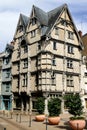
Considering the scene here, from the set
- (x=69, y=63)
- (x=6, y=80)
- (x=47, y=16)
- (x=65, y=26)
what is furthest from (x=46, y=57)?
(x=6, y=80)

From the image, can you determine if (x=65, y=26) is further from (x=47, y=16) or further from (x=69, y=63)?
(x=69, y=63)

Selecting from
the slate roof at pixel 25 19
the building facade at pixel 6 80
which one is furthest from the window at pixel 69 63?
the building facade at pixel 6 80

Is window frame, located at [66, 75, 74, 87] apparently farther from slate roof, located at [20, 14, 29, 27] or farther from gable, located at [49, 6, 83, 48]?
slate roof, located at [20, 14, 29, 27]

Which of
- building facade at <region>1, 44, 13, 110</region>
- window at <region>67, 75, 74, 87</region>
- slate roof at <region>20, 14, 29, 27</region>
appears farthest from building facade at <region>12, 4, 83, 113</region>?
building facade at <region>1, 44, 13, 110</region>

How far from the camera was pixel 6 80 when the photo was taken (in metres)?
58.3

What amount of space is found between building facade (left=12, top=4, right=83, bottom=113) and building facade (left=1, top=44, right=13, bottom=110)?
306cm

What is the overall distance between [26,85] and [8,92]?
8088mm

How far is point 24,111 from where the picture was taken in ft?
165

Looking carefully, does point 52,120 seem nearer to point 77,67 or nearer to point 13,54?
point 77,67

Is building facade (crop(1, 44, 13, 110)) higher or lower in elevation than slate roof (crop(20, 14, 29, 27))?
lower

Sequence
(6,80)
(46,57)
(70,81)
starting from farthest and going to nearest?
1. (6,80)
2. (70,81)
3. (46,57)

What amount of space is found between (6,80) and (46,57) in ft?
51.5

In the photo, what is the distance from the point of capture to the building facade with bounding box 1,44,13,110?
5674cm

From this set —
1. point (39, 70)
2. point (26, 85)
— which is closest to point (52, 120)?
point (39, 70)
